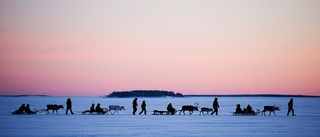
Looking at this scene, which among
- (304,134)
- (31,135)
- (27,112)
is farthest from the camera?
(27,112)

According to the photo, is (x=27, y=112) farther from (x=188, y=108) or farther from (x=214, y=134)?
(x=214, y=134)

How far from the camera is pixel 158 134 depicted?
1783 centimetres

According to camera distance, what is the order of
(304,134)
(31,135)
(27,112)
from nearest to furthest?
(31,135) → (304,134) → (27,112)

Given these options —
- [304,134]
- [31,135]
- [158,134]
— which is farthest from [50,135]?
[304,134]

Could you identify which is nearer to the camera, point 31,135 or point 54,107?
point 31,135

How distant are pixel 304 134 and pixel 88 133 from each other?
8557 millimetres

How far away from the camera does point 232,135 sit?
58.5 ft

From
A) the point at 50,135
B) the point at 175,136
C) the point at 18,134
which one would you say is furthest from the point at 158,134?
the point at 18,134

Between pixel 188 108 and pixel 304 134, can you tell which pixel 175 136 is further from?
pixel 188 108

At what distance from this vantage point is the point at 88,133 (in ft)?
59.2

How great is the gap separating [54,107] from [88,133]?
1603 centimetres

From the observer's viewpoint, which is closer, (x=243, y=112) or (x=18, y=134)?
(x=18, y=134)

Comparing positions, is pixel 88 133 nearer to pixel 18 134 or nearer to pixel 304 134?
pixel 18 134

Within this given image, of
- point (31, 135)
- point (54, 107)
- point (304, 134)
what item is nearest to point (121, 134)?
point (31, 135)
